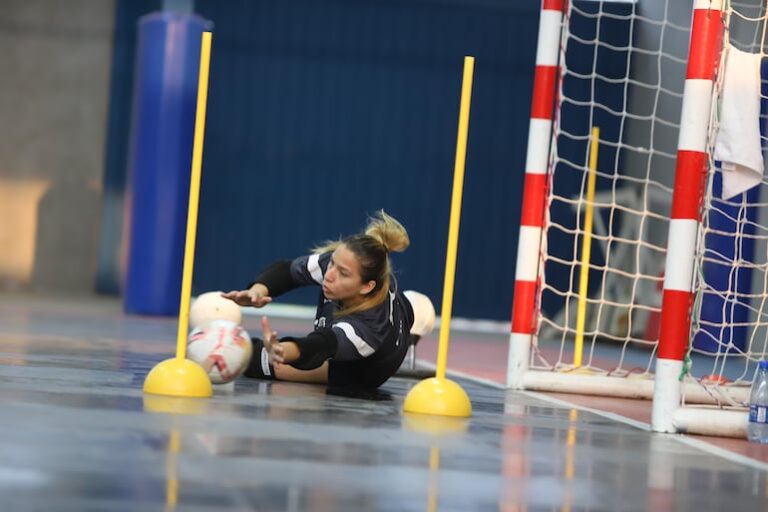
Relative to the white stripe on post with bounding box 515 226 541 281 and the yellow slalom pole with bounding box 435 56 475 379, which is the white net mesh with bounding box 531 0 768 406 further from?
the yellow slalom pole with bounding box 435 56 475 379

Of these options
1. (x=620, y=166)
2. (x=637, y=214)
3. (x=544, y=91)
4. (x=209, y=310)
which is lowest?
(x=209, y=310)

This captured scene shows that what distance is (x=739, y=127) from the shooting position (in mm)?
4457

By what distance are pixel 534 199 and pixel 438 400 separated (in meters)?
1.79

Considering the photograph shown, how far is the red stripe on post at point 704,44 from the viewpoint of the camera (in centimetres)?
429

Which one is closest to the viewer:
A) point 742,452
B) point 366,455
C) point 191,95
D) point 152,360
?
point 366,455

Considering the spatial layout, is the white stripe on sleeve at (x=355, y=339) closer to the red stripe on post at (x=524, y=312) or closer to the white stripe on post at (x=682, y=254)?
the white stripe on post at (x=682, y=254)

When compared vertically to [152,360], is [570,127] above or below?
above

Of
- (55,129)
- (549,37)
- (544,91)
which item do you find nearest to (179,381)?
(544,91)

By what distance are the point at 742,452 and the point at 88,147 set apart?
436 inches

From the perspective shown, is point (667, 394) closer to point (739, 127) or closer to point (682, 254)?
point (682, 254)

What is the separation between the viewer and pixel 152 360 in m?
5.60

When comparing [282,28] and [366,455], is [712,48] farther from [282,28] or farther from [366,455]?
[282,28]

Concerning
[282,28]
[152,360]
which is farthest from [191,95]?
[152,360]

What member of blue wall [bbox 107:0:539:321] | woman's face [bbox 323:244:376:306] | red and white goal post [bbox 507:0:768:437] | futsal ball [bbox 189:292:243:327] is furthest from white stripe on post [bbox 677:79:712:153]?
blue wall [bbox 107:0:539:321]
